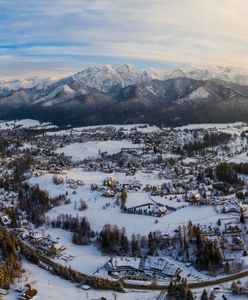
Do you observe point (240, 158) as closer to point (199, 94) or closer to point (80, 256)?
point (80, 256)

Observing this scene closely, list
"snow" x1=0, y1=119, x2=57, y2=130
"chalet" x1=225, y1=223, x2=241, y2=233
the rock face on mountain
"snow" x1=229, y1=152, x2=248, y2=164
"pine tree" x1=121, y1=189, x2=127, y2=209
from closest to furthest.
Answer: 1. "chalet" x1=225, y1=223, x2=241, y2=233
2. "pine tree" x1=121, y1=189, x2=127, y2=209
3. "snow" x1=229, y1=152, x2=248, y2=164
4. the rock face on mountain
5. "snow" x1=0, y1=119, x2=57, y2=130

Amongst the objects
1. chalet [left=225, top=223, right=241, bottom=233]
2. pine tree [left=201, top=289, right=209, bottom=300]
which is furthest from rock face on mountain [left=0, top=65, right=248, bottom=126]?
pine tree [left=201, top=289, right=209, bottom=300]

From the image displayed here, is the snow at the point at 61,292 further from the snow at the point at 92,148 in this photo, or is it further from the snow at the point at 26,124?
the snow at the point at 26,124

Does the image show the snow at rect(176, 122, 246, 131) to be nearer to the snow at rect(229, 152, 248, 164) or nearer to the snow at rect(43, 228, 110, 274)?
the snow at rect(229, 152, 248, 164)

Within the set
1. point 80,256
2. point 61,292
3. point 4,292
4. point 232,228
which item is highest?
point 232,228

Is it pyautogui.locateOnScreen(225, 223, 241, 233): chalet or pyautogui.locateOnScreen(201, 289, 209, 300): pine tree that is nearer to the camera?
pyautogui.locateOnScreen(201, 289, 209, 300): pine tree

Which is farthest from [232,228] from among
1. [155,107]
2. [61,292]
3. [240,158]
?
[155,107]

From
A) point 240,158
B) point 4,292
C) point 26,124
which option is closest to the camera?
point 4,292

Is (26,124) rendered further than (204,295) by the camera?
Yes
